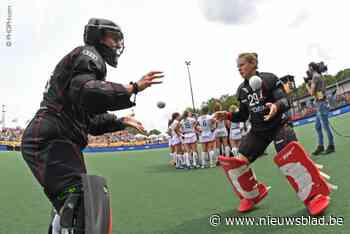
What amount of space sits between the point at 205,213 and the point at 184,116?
7122 millimetres

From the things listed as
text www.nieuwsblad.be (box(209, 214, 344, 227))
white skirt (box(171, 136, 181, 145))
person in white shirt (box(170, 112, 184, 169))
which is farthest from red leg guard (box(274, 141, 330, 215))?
white skirt (box(171, 136, 181, 145))

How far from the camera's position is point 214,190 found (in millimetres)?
6152

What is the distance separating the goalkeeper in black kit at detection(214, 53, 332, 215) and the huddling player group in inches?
244

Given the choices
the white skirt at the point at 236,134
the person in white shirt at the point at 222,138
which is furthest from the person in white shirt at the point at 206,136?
the white skirt at the point at 236,134

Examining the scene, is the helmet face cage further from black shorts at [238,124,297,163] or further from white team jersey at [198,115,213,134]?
white team jersey at [198,115,213,134]

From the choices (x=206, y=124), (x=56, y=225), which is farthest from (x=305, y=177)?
(x=206, y=124)

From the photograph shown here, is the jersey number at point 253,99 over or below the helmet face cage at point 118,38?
below

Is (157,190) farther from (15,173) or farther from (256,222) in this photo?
(15,173)

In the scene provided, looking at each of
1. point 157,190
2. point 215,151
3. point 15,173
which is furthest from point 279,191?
point 15,173

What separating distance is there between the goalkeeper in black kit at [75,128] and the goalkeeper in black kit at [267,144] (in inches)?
79.2

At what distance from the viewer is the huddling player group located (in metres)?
11.0

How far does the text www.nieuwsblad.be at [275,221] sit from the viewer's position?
11.8ft

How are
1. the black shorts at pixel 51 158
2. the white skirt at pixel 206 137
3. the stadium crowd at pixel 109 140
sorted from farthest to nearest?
the stadium crowd at pixel 109 140, the white skirt at pixel 206 137, the black shorts at pixel 51 158

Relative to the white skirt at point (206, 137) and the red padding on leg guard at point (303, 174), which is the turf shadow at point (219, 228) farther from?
the white skirt at point (206, 137)
